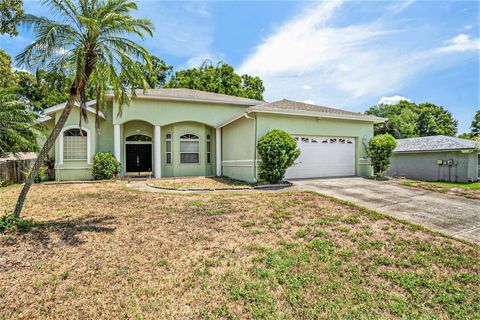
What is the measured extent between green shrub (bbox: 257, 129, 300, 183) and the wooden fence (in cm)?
1332

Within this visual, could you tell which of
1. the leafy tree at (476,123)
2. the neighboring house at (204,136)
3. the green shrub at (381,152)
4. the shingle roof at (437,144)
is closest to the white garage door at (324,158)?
the neighboring house at (204,136)

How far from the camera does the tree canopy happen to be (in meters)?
33.1

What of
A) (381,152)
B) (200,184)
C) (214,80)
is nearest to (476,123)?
(381,152)

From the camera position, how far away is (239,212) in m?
6.96

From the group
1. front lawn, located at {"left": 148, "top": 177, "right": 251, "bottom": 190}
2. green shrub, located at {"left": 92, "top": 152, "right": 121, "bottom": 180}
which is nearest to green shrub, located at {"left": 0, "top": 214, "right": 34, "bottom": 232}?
front lawn, located at {"left": 148, "top": 177, "right": 251, "bottom": 190}

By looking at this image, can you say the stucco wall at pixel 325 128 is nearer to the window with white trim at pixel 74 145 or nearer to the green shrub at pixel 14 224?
the green shrub at pixel 14 224

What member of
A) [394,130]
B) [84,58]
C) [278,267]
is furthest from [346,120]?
[394,130]

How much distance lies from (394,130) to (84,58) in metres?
37.2

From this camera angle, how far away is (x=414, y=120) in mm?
35500

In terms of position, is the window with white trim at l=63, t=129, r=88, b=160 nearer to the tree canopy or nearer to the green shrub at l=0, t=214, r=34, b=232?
the green shrub at l=0, t=214, r=34, b=232

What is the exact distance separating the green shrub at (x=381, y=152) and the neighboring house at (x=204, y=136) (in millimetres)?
913

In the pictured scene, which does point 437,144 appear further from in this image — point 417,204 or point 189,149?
point 189,149

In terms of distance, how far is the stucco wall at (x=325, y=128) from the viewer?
11.8 metres

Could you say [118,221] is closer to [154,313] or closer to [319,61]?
[154,313]
